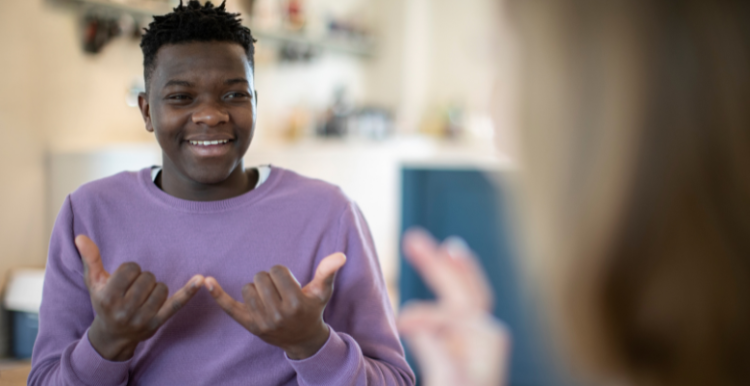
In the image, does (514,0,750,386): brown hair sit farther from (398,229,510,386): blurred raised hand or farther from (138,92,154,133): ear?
(138,92,154,133): ear

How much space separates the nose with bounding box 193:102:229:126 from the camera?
87cm

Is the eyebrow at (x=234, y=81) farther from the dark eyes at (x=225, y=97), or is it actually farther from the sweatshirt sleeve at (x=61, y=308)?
the sweatshirt sleeve at (x=61, y=308)

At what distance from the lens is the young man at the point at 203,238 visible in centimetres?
88

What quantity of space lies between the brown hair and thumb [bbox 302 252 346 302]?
424mm

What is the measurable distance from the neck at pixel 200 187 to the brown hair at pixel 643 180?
0.73 metres

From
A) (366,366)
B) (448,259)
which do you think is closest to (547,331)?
(448,259)

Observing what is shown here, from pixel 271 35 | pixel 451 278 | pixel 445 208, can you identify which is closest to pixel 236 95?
pixel 451 278

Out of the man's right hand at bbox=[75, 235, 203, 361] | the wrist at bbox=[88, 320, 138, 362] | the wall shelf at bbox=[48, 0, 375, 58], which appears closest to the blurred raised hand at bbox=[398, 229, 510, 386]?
the man's right hand at bbox=[75, 235, 203, 361]

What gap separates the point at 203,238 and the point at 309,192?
6.9 inches

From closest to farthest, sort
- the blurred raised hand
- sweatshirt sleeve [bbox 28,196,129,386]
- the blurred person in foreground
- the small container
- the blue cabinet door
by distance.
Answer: the blurred person in foreground → the blurred raised hand → sweatshirt sleeve [bbox 28,196,129,386] → the blue cabinet door → the small container

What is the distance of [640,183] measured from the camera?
0.88 ft

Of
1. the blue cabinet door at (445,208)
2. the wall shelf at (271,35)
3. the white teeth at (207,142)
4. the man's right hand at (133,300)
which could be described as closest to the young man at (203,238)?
the white teeth at (207,142)

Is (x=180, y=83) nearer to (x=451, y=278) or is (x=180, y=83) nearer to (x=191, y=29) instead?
(x=191, y=29)

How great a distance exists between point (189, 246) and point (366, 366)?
0.99 feet
